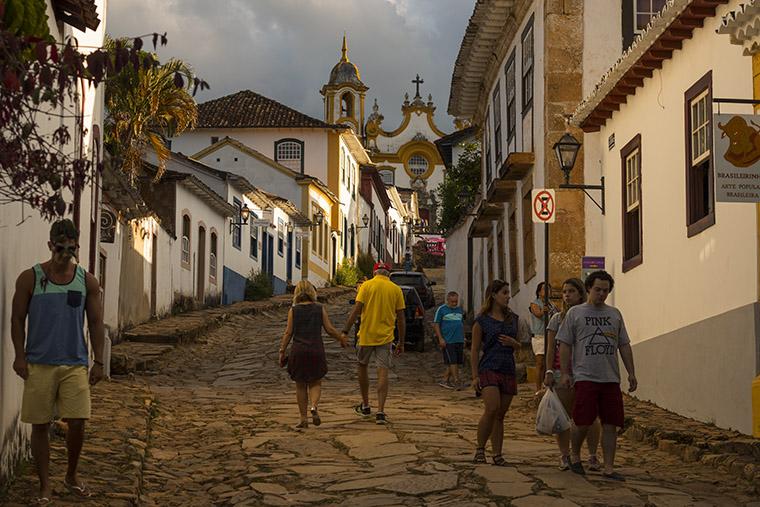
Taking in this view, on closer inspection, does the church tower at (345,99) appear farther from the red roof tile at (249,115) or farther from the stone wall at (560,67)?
the stone wall at (560,67)

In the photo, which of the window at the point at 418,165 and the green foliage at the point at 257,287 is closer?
the green foliage at the point at 257,287

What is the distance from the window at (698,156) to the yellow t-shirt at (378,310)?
3.22m

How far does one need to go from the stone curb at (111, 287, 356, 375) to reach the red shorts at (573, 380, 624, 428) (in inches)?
412

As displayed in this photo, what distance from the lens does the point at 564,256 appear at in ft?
68.1

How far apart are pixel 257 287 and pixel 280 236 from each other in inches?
217

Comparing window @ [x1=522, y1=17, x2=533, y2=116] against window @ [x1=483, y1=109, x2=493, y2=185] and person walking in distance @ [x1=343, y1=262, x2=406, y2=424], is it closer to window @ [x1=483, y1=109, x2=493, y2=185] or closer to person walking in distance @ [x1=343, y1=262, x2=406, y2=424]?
window @ [x1=483, y1=109, x2=493, y2=185]

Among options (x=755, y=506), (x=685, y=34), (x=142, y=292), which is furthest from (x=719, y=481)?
(x=142, y=292)

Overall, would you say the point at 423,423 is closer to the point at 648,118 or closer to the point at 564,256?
the point at 648,118

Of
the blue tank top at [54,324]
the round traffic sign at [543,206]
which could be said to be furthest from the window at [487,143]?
the blue tank top at [54,324]

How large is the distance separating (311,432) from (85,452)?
3.02 meters

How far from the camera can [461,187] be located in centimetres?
3675

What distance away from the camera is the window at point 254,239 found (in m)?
41.4

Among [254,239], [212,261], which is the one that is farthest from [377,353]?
[254,239]

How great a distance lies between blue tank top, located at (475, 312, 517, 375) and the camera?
1084cm
